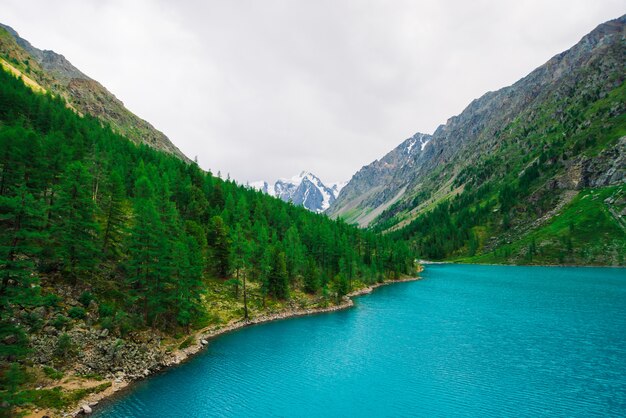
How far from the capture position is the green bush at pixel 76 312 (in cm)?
4645

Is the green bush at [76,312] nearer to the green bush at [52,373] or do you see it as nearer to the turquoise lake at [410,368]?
Result: the green bush at [52,373]

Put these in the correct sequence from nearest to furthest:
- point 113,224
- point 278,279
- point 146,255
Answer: point 146,255 → point 113,224 → point 278,279

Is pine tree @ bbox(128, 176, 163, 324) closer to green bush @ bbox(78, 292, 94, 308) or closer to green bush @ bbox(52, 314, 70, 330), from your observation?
green bush @ bbox(78, 292, 94, 308)

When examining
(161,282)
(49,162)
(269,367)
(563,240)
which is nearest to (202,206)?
(49,162)

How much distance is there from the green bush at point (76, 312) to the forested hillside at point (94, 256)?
0.44 ft

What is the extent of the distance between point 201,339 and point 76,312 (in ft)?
74.9

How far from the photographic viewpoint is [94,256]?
56.2 m

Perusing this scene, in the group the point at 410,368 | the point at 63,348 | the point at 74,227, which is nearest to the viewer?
the point at 63,348

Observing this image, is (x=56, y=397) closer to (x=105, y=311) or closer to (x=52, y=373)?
(x=52, y=373)

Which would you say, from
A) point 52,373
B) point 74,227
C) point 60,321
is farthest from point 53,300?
point 74,227

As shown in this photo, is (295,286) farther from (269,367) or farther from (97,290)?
(97,290)

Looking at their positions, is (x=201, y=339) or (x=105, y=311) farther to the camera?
(x=201, y=339)

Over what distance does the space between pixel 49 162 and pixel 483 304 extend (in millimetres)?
111856

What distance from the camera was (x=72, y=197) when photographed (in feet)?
173
